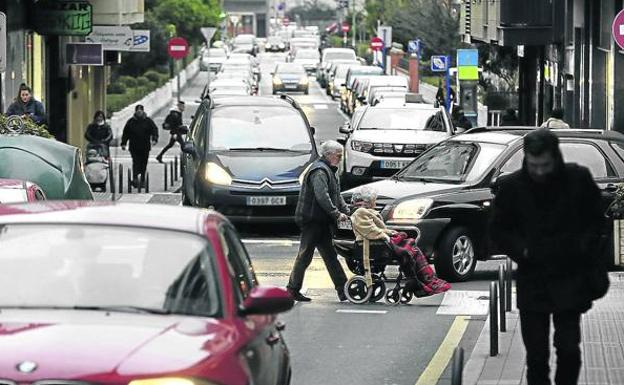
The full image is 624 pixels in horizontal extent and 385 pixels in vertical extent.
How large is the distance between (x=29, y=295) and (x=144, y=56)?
238 ft

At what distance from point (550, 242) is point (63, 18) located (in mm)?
27470

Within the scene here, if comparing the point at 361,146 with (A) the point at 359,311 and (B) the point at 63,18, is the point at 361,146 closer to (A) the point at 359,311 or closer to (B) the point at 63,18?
(B) the point at 63,18

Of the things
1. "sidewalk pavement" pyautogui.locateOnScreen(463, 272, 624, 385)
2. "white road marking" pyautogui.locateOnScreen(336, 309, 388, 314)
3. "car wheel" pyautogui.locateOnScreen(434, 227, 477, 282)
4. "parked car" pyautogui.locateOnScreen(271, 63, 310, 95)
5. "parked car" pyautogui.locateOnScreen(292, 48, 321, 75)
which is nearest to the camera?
"sidewalk pavement" pyautogui.locateOnScreen(463, 272, 624, 385)

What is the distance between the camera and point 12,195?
1691 cm

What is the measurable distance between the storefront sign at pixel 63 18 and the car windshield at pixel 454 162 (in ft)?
53.7

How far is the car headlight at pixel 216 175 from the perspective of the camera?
24.4m

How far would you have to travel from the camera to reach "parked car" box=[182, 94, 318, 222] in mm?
24219

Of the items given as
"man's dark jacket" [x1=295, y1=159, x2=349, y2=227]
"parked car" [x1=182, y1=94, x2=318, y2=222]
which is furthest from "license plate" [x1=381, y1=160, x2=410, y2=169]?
"man's dark jacket" [x1=295, y1=159, x2=349, y2=227]

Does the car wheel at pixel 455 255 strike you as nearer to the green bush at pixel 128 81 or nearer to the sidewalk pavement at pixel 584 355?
the sidewalk pavement at pixel 584 355

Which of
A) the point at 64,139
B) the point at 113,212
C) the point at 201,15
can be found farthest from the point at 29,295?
the point at 201,15

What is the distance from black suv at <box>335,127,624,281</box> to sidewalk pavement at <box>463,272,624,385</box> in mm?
2982

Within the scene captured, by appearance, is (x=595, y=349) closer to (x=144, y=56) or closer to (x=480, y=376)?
(x=480, y=376)

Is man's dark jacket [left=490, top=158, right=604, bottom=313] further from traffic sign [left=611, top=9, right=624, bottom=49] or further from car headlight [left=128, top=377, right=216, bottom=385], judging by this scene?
traffic sign [left=611, top=9, right=624, bottom=49]

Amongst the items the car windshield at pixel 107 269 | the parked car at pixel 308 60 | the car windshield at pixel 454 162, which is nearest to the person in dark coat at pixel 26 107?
the car windshield at pixel 454 162
